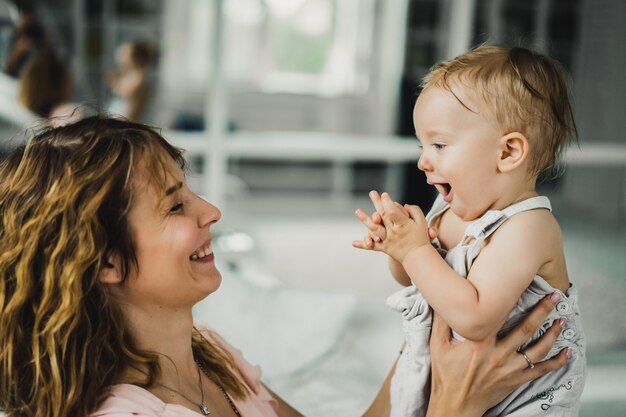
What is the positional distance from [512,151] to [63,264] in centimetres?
59

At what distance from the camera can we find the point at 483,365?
3.43ft

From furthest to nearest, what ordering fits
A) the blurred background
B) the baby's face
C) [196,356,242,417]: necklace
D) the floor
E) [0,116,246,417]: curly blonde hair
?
1. the blurred background
2. the floor
3. [196,356,242,417]: necklace
4. the baby's face
5. [0,116,246,417]: curly blonde hair

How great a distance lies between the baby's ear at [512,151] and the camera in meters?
0.99

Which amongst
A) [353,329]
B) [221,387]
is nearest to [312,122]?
[353,329]

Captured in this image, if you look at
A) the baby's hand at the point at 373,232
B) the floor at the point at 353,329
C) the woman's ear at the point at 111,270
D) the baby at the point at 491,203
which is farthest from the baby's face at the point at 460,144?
the floor at the point at 353,329

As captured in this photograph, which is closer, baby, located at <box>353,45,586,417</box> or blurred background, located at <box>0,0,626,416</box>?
baby, located at <box>353,45,586,417</box>

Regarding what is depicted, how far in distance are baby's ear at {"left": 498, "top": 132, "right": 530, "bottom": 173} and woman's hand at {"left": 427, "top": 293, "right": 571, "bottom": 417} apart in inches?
7.3

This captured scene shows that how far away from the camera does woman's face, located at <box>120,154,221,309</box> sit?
97 cm

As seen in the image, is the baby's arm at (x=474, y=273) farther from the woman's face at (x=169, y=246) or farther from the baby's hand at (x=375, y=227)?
the woman's face at (x=169, y=246)

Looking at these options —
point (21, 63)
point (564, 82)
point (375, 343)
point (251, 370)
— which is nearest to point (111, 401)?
point (251, 370)

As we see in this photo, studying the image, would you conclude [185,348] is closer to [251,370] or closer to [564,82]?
[251,370]

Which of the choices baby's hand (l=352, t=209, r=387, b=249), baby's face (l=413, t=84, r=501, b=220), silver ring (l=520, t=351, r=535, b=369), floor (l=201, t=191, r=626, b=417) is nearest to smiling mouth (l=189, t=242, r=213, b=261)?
baby's hand (l=352, t=209, r=387, b=249)

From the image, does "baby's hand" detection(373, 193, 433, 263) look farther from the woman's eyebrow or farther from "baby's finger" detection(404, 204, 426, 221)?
the woman's eyebrow

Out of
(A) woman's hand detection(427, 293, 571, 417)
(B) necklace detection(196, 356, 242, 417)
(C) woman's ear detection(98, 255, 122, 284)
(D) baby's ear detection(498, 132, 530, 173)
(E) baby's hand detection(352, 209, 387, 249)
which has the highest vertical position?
(D) baby's ear detection(498, 132, 530, 173)
